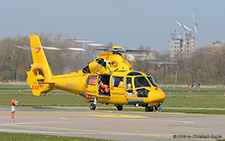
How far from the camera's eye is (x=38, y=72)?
4153cm

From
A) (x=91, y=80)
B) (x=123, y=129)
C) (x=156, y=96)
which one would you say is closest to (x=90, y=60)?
(x=91, y=80)

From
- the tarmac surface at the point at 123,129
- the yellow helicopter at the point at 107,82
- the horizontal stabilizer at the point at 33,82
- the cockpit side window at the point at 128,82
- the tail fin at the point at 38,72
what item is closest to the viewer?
the tarmac surface at the point at 123,129

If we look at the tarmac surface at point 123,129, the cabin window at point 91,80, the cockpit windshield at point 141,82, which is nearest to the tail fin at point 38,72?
the cabin window at point 91,80

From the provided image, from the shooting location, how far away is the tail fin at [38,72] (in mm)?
40594

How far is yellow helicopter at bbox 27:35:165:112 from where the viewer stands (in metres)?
33.5

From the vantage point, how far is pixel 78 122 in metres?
25.9

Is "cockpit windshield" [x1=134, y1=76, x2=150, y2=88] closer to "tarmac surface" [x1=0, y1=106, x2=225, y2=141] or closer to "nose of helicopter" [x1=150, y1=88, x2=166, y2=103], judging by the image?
"nose of helicopter" [x1=150, y1=88, x2=166, y2=103]

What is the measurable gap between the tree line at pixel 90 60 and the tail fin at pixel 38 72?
197cm

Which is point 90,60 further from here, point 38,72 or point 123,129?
point 123,129

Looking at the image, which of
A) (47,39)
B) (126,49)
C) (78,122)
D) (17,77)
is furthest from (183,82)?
(78,122)

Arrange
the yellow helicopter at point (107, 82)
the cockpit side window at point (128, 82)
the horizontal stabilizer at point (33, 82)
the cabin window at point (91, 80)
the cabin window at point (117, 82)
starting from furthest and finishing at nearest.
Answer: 1. the horizontal stabilizer at point (33, 82)
2. the cabin window at point (91, 80)
3. the cabin window at point (117, 82)
4. the cockpit side window at point (128, 82)
5. the yellow helicopter at point (107, 82)

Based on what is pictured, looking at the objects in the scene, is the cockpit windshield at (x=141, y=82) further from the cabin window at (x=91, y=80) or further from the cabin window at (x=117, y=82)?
the cabin window at (x=91, y=80)

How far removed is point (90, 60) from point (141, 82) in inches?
291

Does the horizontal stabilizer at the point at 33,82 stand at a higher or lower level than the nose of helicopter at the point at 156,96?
higher
